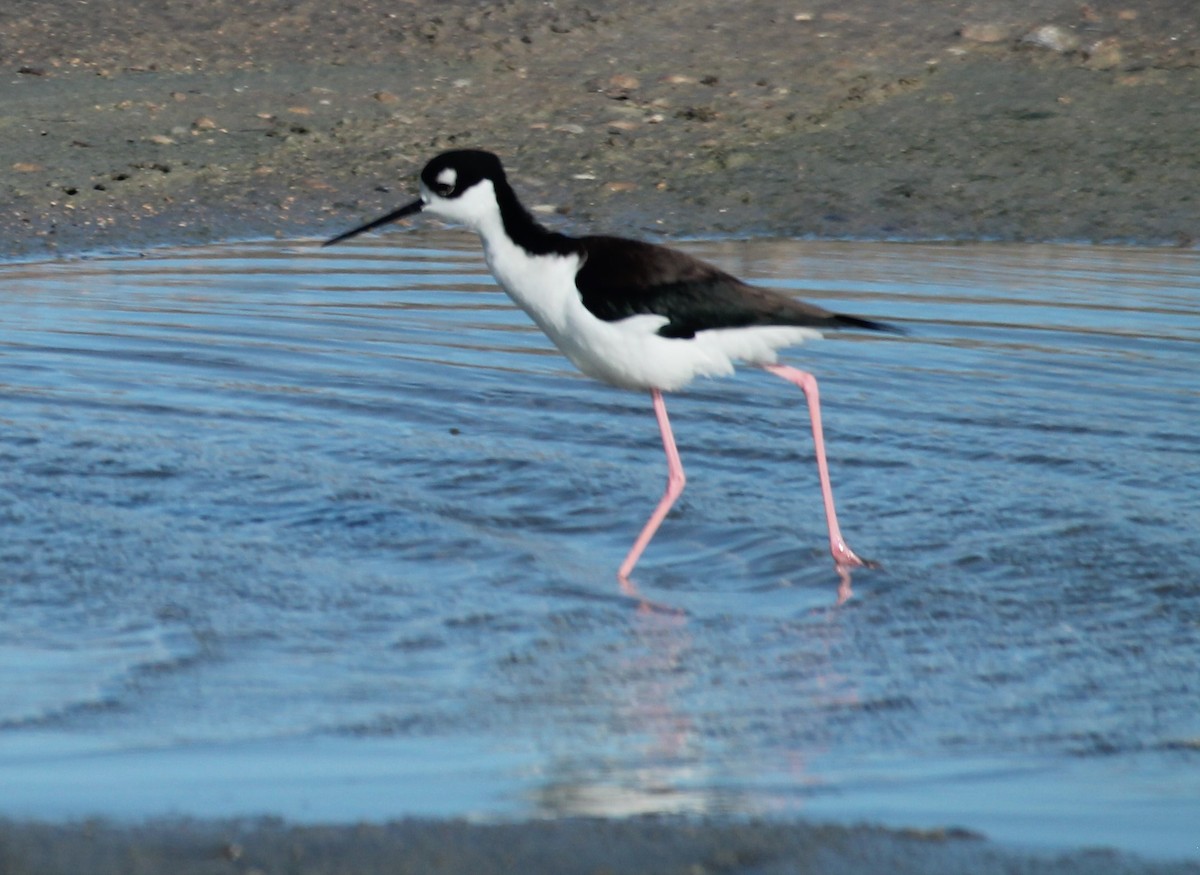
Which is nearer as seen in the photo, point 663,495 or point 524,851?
point 524,851

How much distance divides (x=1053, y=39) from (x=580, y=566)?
7809mm

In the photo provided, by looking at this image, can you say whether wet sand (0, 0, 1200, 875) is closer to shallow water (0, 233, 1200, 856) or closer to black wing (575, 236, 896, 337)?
shallow water (0, 233, 1200, 856)

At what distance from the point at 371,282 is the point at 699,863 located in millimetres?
5734

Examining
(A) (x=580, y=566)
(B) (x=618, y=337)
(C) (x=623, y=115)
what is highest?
(B) (x=618, y=337)

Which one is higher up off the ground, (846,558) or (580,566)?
(580,566)

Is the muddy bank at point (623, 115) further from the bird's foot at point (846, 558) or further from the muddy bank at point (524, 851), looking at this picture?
the muddy bank at point (524, 851)

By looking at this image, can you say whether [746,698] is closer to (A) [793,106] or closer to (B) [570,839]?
(B) [570,839]

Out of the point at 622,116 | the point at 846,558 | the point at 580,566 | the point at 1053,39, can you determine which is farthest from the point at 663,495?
the point at 1053,39

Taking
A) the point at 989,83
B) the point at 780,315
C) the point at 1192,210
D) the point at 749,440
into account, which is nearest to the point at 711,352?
the point at 780,315

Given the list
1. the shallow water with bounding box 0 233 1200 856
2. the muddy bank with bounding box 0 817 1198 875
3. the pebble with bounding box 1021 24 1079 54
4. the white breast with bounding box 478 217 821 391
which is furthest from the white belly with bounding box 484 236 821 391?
the pebble with bounding box 1021 24 1079 54

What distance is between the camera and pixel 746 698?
380 centimetres

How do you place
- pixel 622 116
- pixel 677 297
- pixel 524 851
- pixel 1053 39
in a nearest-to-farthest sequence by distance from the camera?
pixel 524 851, pixel 677 297, pixel 622 116, pixel 1053 39

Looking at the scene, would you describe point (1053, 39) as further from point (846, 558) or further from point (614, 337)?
point (846, 558)

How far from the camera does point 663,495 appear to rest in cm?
548
